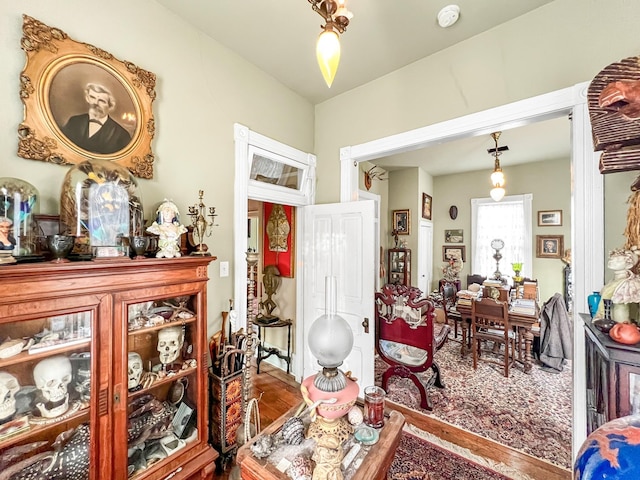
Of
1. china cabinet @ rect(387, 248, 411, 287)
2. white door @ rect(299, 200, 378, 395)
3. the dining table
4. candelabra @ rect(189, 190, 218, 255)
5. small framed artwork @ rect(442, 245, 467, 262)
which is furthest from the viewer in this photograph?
small framed artwork @ rect(442, 245, 467, 262)

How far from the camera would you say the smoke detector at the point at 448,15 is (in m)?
1.86

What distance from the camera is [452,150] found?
452cm

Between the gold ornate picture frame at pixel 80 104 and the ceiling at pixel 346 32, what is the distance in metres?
0.73

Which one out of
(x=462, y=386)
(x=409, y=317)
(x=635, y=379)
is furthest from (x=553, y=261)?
(x=635, y=379)

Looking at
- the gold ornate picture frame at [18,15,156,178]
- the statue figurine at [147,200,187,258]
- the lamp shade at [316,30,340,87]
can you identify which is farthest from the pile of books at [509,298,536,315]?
the gold ornate picture frame at [18,15,156,178]

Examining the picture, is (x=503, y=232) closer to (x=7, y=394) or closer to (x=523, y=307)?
(x=523, y=307)

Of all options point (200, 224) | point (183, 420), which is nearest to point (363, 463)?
point (183, 420)

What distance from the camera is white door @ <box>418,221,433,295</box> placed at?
562cm

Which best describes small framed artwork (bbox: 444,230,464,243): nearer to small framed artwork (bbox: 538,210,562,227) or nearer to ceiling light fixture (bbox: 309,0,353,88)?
small framed artwork (bbox: 538,210,562,227)

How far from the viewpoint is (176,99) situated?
199 cm

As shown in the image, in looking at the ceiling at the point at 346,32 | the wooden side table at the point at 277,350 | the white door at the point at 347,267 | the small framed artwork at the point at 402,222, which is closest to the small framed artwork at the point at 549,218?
the small framed artwork at the point at 402,222

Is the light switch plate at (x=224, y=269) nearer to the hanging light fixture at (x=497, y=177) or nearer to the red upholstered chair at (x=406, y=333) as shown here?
the red upholstered chair at (x=406, y=333)

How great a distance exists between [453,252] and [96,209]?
6425 millimetres

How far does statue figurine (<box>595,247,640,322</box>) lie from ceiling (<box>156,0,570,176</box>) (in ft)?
6.02
